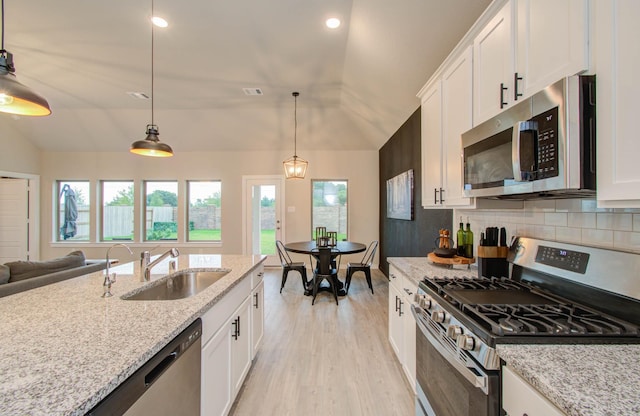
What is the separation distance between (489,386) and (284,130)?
525cm

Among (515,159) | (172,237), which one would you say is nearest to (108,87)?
(172,237)

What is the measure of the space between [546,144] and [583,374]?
0.77 m

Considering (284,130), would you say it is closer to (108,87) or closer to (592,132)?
(108,87)

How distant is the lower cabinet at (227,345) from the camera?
4.52 feet

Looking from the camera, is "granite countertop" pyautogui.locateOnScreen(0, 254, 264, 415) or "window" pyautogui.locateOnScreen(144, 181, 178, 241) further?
"window" pyautogui.locateOnScreen(144, 181, 178, 241)

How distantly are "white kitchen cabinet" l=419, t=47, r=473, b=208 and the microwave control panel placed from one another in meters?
0.66

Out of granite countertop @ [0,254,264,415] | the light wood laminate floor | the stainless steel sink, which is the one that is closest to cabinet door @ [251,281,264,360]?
the light wood laminate floor

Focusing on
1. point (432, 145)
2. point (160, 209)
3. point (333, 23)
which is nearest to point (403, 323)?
point (432, 145)

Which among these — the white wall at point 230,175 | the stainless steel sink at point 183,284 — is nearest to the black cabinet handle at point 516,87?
the stainless steel sink at point 183,284

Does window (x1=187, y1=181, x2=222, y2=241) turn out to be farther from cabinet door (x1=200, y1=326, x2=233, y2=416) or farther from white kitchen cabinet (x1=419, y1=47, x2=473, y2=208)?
white kitchen cabinet (x1=419, y1=47, x2=473, y2=208)

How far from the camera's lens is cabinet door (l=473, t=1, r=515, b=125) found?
1.32 m

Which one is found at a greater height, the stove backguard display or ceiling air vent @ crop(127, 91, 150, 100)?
ceiling air vent @ crop(127, 91, 150, 100)

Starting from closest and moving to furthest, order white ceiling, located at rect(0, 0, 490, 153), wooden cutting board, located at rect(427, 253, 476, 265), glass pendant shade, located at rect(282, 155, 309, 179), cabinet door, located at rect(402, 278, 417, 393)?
cabinet door, located at rect(402, 278, 417, 393), wooden cutting board, located at rect(427, 253, 476, 265), white ceiling, located at rect(0, 0, 490, 153), glass pendant shade, located at rect(282, 155, 309, 179)

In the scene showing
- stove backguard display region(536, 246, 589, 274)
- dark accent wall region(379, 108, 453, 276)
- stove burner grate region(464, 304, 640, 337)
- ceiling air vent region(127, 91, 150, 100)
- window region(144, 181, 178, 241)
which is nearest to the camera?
stove burner grate region(464, 304, 640, 337)
